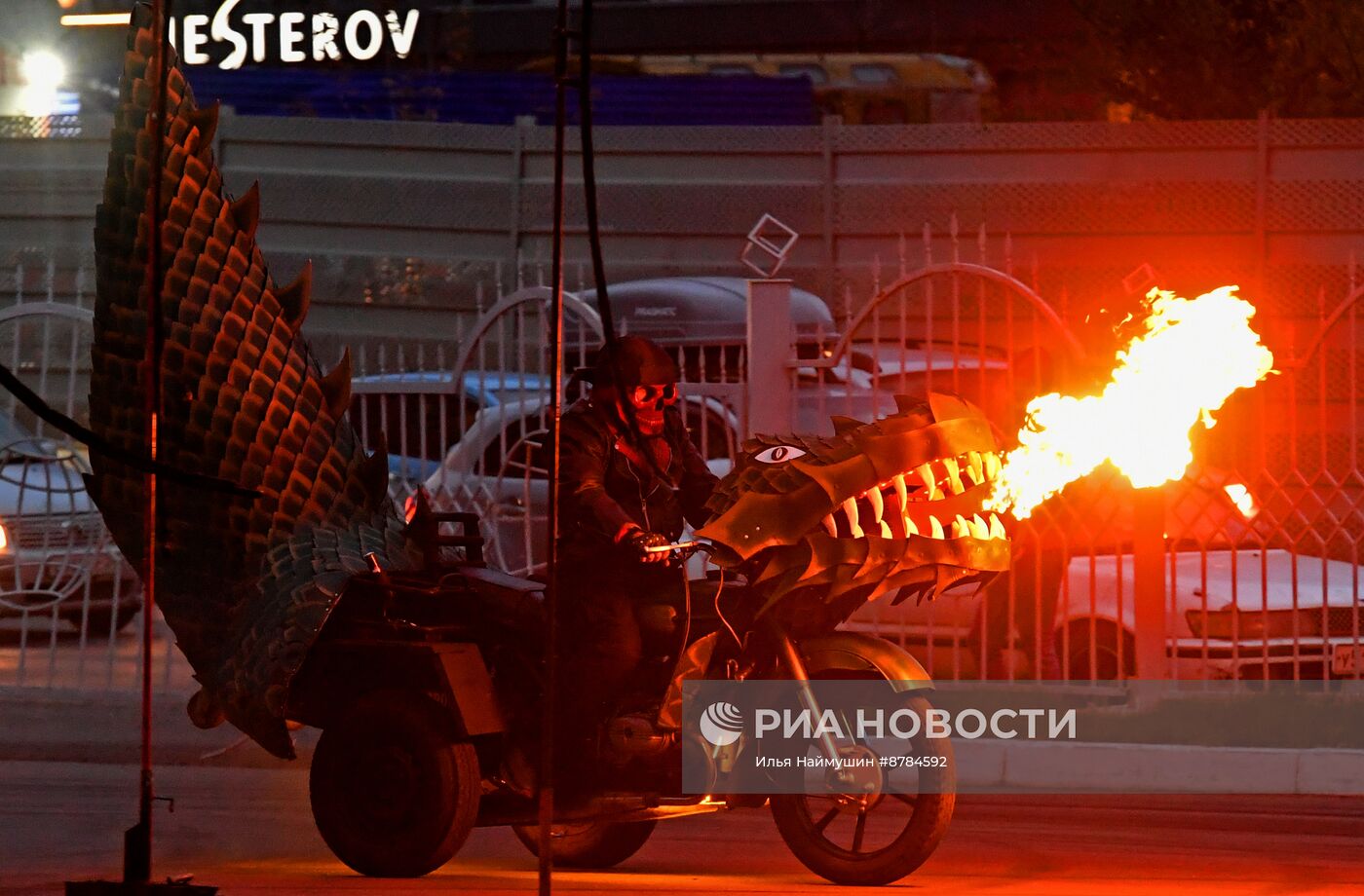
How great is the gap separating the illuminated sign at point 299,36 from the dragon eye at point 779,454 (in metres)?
18.4

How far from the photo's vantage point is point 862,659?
6.57 m

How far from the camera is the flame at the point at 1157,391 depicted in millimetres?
6977

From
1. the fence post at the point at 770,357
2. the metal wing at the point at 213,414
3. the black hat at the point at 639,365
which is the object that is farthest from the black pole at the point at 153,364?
the fence post at the point at 770,357

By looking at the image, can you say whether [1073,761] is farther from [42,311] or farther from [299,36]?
[299,36]

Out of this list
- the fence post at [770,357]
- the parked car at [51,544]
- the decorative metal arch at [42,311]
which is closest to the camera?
the fence post at [770,357]

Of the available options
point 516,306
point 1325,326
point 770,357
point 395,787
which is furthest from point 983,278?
point 395,787

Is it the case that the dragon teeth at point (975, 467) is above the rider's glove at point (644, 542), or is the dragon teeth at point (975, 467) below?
above

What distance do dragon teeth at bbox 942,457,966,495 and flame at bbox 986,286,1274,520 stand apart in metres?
0.37

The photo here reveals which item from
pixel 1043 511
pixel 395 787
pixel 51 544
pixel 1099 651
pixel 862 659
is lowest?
pixel 395 787

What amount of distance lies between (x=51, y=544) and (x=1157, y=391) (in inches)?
260

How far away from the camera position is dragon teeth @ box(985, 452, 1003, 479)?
6.67m

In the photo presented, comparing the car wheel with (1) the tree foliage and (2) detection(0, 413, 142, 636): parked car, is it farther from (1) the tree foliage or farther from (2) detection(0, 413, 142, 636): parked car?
(1) the tree foliage

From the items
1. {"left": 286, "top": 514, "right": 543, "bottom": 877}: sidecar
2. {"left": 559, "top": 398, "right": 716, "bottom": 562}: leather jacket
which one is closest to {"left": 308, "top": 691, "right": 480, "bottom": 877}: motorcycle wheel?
{"left": 286, "top": 514, "right": 543, "bottom": 877}: sidecar

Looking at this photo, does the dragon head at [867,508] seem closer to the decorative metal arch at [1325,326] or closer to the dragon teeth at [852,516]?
the dragon teeth at [852,516]
